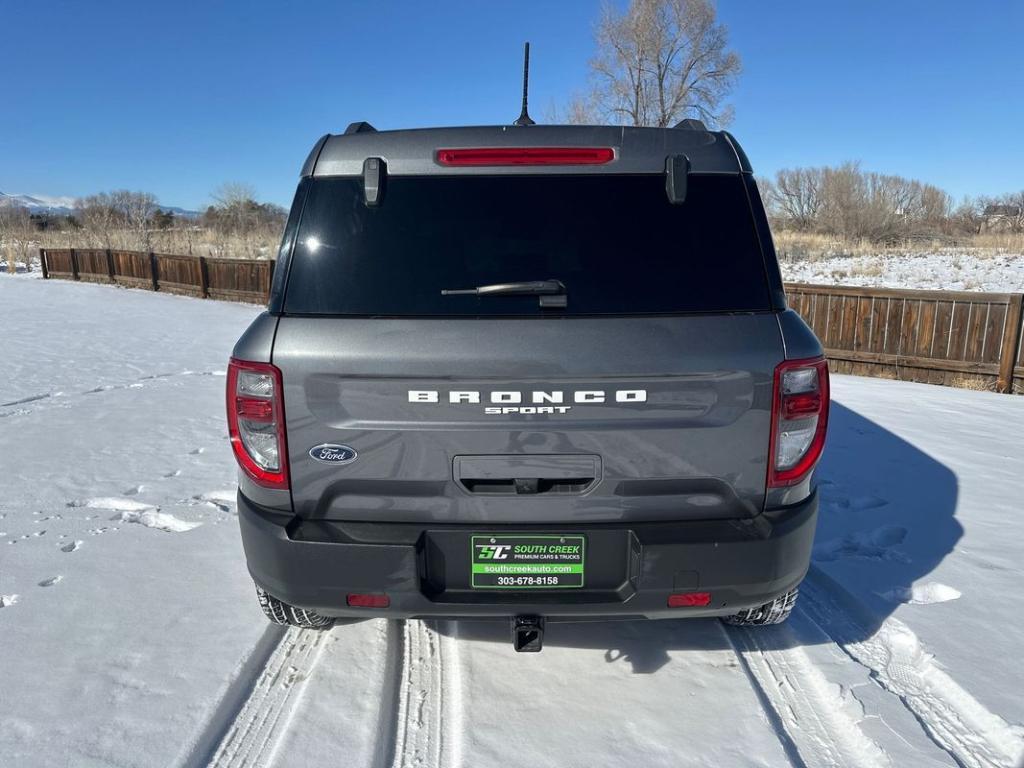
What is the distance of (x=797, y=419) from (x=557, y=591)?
0.96m

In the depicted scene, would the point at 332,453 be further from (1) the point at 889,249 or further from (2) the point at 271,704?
(1) the point at 889,249

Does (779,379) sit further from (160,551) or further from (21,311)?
(21,311)

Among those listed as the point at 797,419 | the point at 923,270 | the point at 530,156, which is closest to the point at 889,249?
the point at 923,270

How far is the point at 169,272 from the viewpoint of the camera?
2086cm

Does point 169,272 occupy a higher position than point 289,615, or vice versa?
point 169,272

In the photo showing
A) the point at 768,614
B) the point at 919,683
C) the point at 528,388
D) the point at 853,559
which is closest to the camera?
the point at 528,388

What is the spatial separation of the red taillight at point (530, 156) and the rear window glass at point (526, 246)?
0.05m

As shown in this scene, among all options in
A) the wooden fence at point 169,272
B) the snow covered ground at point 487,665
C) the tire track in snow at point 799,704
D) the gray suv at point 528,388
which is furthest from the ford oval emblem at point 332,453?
the wooden fence at point 169,272

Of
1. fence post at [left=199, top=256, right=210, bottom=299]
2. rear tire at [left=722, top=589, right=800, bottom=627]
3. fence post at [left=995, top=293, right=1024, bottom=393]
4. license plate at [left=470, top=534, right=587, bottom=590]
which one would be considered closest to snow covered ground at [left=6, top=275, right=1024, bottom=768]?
rear tire at [left=722, top=589, right=800, bottom=627]

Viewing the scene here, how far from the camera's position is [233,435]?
2.22 metres

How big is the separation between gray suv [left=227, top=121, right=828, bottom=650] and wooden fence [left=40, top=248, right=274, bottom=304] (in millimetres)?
15775

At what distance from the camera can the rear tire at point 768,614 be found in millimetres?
2632

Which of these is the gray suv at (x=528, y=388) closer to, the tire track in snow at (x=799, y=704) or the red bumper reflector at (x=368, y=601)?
the red bumper reflector at (x=368, y=601)

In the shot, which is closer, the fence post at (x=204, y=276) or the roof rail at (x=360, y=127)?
the roof rail at (x=360, y=127)
